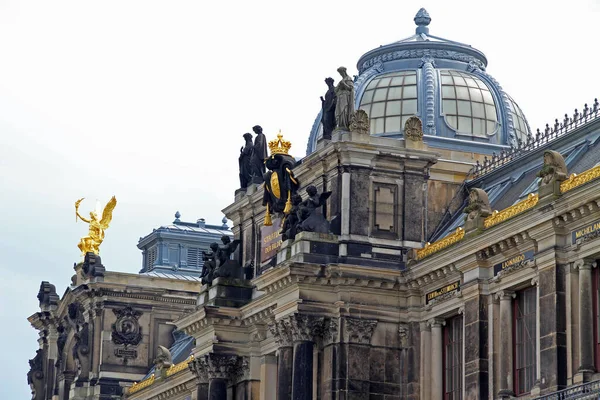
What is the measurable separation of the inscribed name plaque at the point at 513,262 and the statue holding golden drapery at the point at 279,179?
9943mm

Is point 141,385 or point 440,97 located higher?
point 440,97

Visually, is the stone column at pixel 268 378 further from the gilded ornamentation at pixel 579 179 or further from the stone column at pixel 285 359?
the gilded ornamentation at pixel 579 179

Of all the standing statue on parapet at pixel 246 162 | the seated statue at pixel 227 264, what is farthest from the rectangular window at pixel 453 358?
the standing statue on parapet at pixel 246 162

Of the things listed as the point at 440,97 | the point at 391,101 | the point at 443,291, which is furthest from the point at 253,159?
the point at 443,291

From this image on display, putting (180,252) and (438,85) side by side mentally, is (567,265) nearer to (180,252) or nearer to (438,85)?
(438,85)

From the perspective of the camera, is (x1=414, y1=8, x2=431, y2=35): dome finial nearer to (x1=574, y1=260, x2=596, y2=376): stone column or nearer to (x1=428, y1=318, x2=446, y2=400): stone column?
(x1=428, y1=318, x2=446, y2=400): stone column

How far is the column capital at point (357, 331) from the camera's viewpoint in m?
59.3

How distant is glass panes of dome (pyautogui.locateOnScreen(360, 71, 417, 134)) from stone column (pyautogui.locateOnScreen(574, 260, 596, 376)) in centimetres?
1919

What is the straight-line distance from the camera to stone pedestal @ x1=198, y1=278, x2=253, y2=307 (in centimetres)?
6619

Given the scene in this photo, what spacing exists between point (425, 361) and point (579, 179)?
11.1m

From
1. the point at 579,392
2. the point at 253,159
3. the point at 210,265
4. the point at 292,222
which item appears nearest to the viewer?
the point at 579,392

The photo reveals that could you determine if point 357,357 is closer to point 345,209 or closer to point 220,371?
point 345,209

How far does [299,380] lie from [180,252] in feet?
122

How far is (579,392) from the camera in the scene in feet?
152
